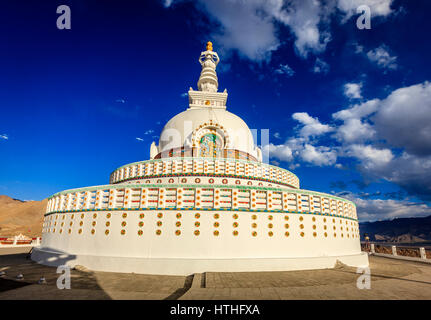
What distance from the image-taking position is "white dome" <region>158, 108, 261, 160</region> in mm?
22484

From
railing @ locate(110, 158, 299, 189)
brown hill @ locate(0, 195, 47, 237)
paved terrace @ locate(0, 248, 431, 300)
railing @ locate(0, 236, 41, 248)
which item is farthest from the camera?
brown hill @ locate(0, 195, 47, 237)

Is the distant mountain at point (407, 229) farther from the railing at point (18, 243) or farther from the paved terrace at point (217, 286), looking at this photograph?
the railing at point (18, 243)

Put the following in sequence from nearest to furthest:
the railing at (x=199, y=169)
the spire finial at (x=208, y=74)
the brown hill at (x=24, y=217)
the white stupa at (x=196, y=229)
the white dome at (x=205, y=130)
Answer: the white stupa at (x=196, y=229), the railing at (x=199, y=169), the white dome at (x=205, y=130), the spire finial at (x=208, y=74), the brown hill at (x=24, y=217)

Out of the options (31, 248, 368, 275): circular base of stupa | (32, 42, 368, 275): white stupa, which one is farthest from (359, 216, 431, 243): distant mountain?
(31, 248, 368, 275): circular base of stupa

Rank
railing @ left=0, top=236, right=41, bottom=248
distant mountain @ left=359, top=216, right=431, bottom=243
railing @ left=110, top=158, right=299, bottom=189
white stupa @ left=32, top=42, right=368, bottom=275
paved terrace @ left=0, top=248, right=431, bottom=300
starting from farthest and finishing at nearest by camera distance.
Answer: distant mountain @ left=359, top=216, right=431, bottom=243 < railing @ left=0, top=236, right=41, bottom=248 < railing @ left=110, top=158, right=299, bottom=189 < white stupa @ left=32, top=42, right=368, bottom=275 < paved terrace @ left=0, top=248, right=431, bottom=300

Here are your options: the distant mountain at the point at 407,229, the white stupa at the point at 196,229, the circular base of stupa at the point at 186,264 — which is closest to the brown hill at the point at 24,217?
the white stupa at the point at 196,229

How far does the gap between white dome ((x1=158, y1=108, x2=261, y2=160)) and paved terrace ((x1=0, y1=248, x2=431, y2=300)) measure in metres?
13.7

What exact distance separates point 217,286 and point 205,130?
16428 mm

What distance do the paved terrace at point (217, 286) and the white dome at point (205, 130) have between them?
45.0 ft

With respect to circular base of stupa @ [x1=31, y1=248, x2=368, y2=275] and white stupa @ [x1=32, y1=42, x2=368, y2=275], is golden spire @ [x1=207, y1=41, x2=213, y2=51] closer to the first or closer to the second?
white stupa @ [x1=32, y1=42, x2=368, y2=275]

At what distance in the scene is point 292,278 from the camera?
9.38 metres

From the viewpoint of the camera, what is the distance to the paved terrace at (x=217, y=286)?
21.5 ft
